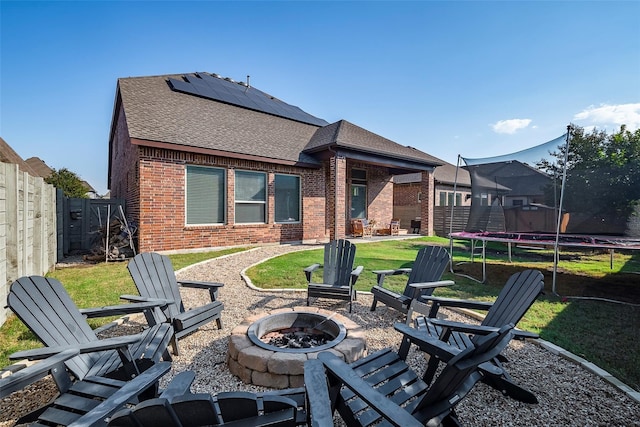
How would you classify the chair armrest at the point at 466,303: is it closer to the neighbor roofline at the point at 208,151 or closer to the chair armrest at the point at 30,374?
the chair armrest at the point at 30,374

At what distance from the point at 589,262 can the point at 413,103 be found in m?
7.00

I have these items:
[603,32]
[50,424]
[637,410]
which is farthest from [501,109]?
[50,424]

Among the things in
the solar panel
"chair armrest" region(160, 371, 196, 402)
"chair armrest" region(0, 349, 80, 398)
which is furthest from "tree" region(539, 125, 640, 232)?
the solar panel

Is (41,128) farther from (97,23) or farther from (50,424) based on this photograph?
(50,424)

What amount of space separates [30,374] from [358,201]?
12.7m

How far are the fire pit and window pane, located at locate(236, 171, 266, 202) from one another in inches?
263

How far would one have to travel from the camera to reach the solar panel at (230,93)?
11.5 meters

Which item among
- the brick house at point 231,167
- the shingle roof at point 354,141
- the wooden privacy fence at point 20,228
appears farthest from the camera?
the shingle roof at point 354,141

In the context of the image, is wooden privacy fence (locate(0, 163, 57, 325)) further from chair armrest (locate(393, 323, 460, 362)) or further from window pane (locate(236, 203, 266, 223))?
window pane (locate(236, 203, 266, 223))

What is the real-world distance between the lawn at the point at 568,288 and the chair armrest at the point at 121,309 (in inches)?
104

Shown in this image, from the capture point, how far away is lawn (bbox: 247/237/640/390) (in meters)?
3.05

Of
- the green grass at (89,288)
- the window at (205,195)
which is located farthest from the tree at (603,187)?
the green grass at (89,288)

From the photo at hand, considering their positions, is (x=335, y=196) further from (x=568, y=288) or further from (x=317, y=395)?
(x=317, y=395)

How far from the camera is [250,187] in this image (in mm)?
9508
